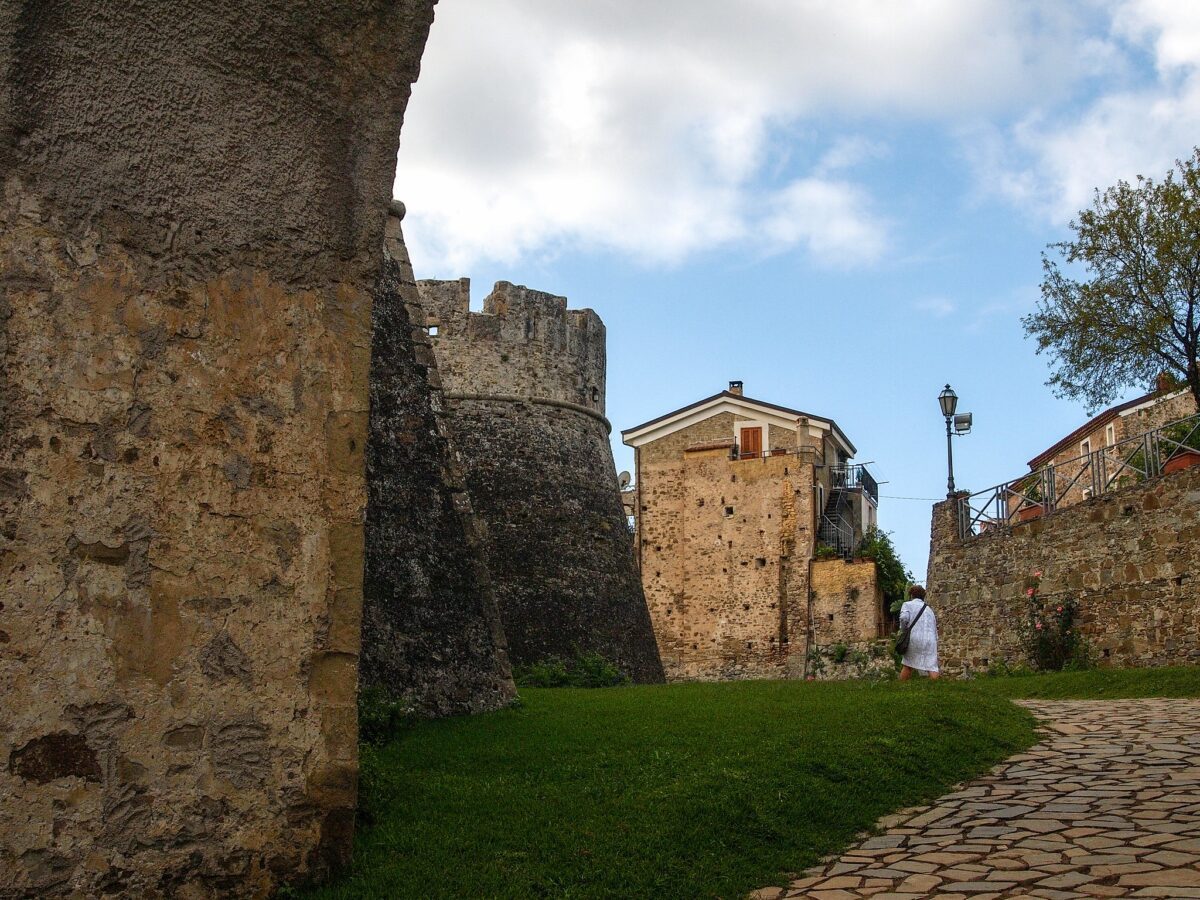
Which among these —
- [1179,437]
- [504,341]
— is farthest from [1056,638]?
[504,341]

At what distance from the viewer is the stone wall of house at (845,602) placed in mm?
32375

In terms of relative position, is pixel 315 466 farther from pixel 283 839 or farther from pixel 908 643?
pixel 908 643

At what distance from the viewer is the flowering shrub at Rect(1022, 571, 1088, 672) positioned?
16.6m

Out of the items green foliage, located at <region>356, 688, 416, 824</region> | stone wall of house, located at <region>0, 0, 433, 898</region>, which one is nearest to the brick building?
green foliage, located at <region>356, 688, 416, 824</region>

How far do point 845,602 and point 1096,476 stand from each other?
48.1 feet

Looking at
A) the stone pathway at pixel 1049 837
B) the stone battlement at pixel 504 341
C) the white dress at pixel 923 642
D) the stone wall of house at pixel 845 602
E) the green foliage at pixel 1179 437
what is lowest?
the stone pathway at pixel 1049 837

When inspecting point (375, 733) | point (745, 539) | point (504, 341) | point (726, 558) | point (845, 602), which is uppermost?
point (504, 341)

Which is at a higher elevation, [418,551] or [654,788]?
[418,551]

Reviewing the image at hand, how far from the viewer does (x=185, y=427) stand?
4426mm

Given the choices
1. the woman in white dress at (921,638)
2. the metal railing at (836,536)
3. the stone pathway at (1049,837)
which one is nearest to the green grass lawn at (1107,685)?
the woman in white dress at (921,638)

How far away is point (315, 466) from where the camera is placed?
15.6 feet

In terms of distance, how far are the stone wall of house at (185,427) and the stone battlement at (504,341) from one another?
16025 millimetres

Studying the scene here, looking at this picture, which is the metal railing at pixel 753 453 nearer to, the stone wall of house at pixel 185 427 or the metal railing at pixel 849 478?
the metal railing at pixel 849 478

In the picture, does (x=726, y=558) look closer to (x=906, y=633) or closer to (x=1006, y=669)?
(x=1006, y=669)
